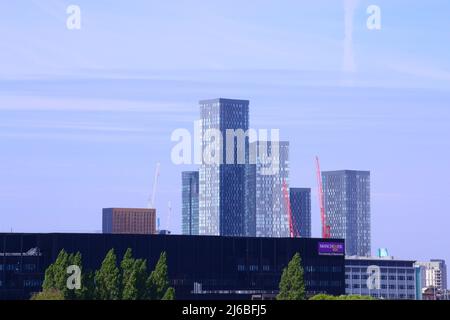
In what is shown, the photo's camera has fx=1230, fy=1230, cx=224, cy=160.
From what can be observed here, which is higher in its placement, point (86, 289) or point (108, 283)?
point (108, 283)

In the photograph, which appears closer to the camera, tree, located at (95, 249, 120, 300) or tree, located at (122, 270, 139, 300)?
tree, located at (122, 270, 139, 300)

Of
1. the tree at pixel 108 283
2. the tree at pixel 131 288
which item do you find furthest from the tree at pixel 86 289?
the tree at pixel 131 288

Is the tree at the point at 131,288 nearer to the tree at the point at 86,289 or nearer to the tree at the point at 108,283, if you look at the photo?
the tree at the point at 108,283

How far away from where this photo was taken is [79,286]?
182 meters

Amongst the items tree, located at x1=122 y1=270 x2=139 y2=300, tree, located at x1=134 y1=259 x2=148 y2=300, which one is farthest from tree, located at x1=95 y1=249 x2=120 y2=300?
tree, located at x1=134 y1=259 x2=148 y2=300

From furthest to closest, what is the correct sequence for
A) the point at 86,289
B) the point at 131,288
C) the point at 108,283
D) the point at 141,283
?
the point at 108,283 → the point at 141,283 → the point at 131,288 → the point at 86,289

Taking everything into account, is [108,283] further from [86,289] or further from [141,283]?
[86,289]

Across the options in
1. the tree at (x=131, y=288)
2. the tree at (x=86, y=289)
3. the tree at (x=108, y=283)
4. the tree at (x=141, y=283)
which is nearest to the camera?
the tree at (x=86, y=289)

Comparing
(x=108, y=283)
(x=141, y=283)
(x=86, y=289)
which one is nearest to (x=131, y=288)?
(x=141, y=283)

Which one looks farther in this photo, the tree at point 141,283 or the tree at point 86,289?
the tree at point 141,283

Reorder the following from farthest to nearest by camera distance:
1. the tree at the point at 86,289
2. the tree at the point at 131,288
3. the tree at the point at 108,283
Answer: the tree at the point at 108,283, the tree at the point at 131,288, the tree at the point at 86,289

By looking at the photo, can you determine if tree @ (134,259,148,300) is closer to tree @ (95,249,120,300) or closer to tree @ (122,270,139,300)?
tree @ (122,270,139,300)
